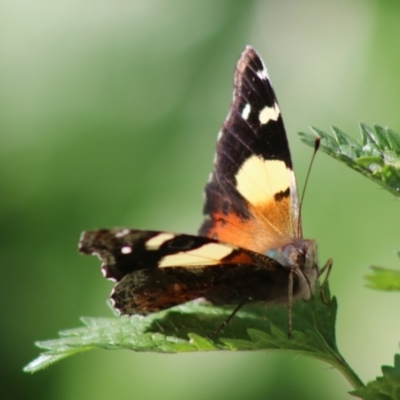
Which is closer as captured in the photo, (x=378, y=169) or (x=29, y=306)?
(x=378, y=169)

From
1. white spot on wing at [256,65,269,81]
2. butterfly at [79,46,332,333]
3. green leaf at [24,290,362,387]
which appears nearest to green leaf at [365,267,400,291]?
green leaf at [24,290,362,387]

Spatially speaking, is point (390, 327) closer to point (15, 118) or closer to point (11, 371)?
point (11, 371)

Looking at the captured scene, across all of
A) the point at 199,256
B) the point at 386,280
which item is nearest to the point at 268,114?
the point at 199,256

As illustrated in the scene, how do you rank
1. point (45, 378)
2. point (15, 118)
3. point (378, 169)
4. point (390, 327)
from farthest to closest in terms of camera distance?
point (15, 118) → point (45, 378) → point (390, 327) → point (378, 169)

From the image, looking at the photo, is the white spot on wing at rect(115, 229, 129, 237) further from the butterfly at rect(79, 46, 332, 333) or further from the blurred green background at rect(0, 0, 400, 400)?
the blurred green background at rect(0, 0, 400, 400)

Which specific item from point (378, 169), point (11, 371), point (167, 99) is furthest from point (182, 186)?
point (378, 169)

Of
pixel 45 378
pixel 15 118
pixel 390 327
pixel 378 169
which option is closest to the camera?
pixel 378 169

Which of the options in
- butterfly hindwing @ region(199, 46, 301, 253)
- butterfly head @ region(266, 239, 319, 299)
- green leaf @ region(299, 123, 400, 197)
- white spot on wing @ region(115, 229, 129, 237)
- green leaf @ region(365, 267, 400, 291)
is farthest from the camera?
butterfly hindwing @ region(199, 46, 301, 253)

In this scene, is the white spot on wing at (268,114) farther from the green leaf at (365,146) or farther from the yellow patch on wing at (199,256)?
the yellow patch on wing at (199,256)
